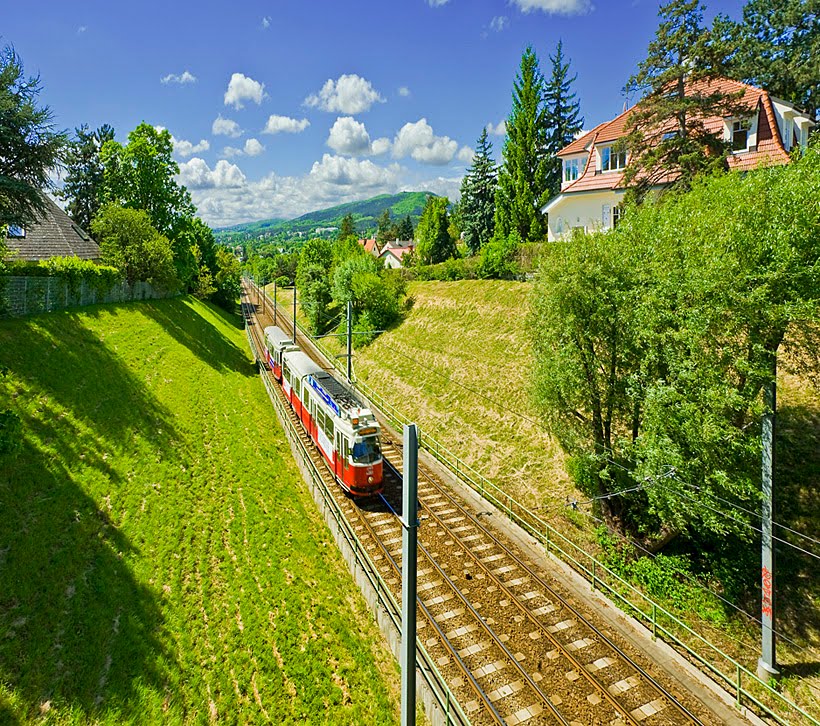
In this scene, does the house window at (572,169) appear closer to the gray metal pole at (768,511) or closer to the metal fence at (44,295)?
the gray metal pole at (768,511)

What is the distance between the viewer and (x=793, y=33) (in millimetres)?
44031

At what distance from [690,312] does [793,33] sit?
177ft

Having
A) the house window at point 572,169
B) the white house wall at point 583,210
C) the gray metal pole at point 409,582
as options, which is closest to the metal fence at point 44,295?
the gray metal pole at point 409,582

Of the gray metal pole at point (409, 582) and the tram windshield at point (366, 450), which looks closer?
the gray metal pole at point (409, 582)

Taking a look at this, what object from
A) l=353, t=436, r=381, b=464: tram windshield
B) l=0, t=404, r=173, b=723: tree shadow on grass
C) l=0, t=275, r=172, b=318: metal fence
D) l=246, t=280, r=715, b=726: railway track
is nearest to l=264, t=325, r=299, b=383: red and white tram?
l=0, t=275, r=172, b=318: metal fence

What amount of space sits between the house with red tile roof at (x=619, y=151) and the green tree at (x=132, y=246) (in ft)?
99.1

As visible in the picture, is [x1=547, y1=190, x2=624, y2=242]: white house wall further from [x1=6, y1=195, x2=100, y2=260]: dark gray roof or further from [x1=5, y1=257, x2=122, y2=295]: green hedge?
[x1=6, y1=195, x2=100, y2=260]: dark gray roof

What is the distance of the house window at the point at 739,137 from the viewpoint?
29.2m

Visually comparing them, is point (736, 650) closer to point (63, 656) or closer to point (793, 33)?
point (63, 656)

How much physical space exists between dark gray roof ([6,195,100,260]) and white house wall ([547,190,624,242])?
36665mm

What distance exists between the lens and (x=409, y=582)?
820 centimetres

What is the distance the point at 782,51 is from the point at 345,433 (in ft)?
192

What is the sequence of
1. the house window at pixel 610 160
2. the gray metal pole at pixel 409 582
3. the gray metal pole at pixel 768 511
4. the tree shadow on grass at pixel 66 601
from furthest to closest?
the house window at pixel 610 160 → the gray metal pole at pixel 768 511 → the tree shadow on grass at pixel 66 601 → the gray metal pole at pixel 409 582

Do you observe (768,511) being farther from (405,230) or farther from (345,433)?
(405,230)
